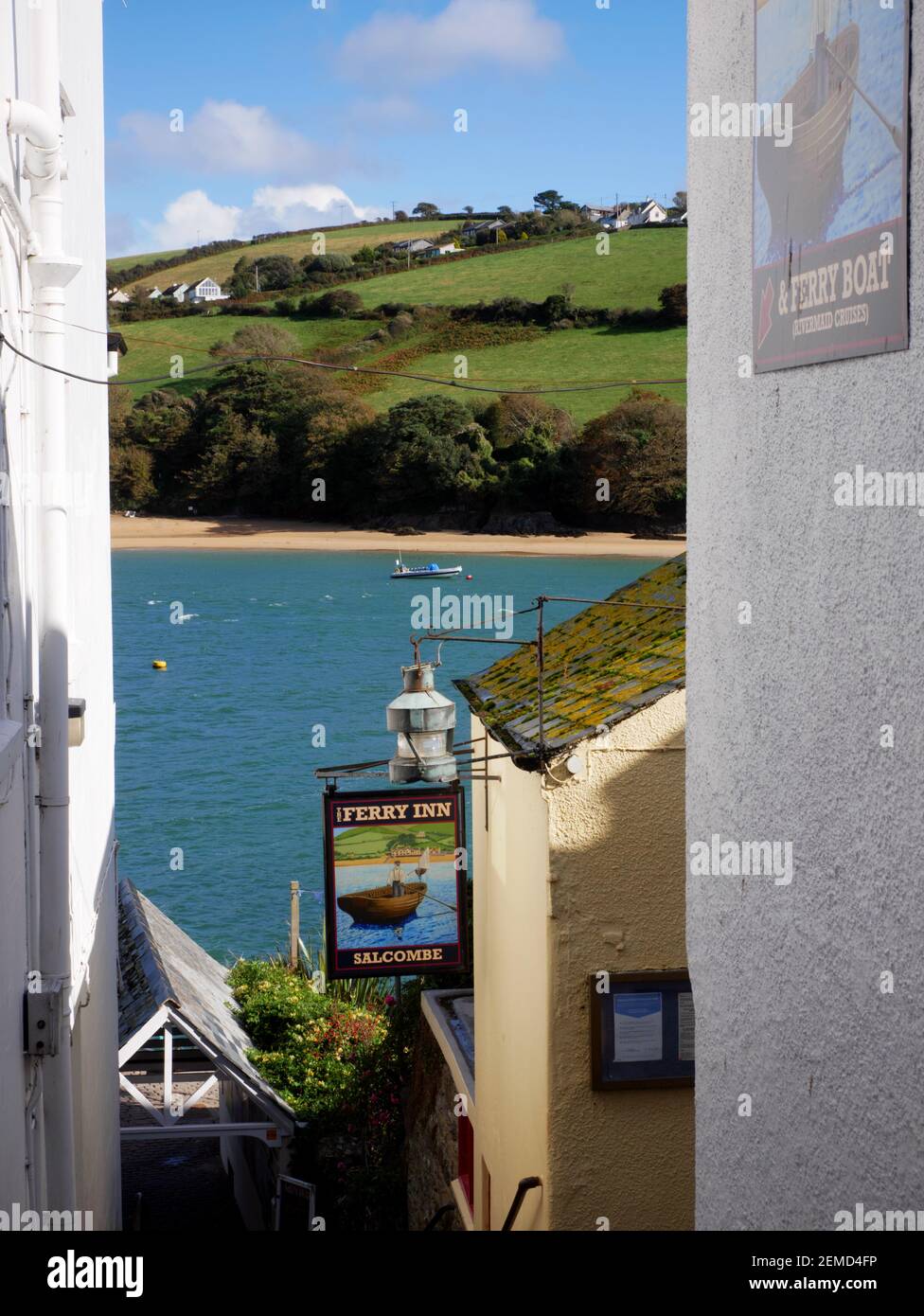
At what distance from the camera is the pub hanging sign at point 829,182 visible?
10.8 ft

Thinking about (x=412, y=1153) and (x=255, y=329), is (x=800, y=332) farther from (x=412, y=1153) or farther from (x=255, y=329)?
(x=255, y=329)

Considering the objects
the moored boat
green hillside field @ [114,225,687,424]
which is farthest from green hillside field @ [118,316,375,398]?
the moored boat

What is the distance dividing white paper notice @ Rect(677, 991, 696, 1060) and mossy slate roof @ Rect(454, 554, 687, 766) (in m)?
1.62

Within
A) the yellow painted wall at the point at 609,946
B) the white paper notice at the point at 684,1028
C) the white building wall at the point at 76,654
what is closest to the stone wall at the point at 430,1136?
the white building wall at the point at 76,654

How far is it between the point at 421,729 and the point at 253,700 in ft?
189

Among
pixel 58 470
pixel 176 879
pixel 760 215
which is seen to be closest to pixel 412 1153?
pixel 58 470

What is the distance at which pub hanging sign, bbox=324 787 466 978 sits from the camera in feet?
34.7

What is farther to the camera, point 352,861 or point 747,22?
point 352,861

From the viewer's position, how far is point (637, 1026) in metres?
7.64

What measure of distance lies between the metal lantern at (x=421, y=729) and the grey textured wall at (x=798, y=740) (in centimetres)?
377

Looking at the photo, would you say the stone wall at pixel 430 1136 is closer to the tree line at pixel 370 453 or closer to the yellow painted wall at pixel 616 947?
the yellow painted wall at pixel 616 947

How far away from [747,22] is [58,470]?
13.9 feet

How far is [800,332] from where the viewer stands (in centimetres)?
383

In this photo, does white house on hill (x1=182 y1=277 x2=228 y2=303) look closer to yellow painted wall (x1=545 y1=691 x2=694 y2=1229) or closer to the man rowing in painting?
the man rowing in painting
